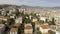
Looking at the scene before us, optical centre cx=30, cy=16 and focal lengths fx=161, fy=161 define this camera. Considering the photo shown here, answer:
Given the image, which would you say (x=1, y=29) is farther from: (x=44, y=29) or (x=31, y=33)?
(x=44, y=29)

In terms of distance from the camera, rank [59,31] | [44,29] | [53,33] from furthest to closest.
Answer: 1. [44,29]
2. [53,33]
3. [59,31]

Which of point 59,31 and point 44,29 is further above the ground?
point 59,31

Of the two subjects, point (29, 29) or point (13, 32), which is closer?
point (13, 32)

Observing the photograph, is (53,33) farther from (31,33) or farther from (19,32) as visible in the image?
(19,32)

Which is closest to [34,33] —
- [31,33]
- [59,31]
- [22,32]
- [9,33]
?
[31,33]

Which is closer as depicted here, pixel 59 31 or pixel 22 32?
pixel 59 31

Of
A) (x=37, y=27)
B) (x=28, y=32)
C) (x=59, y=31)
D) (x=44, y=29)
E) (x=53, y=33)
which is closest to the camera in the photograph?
(x=59, y=31)

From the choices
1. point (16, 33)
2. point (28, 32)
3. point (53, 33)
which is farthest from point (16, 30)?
point (53, 33)

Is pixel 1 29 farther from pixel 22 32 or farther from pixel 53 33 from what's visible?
pixel 53 33

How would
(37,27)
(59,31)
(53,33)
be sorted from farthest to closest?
(37,27)
(53,33)
(59,31)
